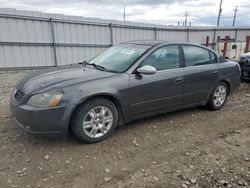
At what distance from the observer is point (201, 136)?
3389 millimetres

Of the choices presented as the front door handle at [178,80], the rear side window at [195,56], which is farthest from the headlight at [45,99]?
the rear side window at [195,56]

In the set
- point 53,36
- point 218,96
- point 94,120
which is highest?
point 53,36

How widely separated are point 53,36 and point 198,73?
6775 mm

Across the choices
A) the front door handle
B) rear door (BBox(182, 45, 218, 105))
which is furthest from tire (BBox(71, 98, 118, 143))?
rear door (BBox(182, 45, 218, 105))

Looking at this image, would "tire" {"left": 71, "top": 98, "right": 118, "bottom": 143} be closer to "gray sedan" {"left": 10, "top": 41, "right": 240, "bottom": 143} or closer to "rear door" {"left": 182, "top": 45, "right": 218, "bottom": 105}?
"gray sedan" {"left": 10, "top": 41, "right": 240, "bottom": 143}

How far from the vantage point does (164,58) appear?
370 centimetres

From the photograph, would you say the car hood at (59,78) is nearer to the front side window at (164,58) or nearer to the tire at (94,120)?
the tire at (94,120)

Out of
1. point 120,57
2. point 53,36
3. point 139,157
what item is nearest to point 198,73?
point 120,57

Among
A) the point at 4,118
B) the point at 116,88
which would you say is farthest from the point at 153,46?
the point at 4,118

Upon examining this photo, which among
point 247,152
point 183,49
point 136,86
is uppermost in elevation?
point 183,49

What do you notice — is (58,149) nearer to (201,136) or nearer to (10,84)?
(201,136)

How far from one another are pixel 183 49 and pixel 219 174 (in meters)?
2.36

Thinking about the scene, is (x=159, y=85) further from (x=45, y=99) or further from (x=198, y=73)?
(x=45, y=99)

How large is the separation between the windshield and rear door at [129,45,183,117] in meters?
0.20
